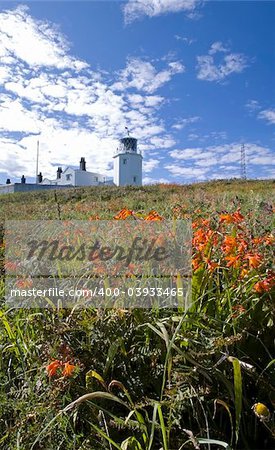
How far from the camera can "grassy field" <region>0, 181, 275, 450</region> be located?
4.91 feet

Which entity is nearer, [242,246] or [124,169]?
[242,246]

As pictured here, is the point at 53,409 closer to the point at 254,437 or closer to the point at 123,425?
the point at 123,425

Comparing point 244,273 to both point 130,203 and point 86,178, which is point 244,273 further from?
point 86,178

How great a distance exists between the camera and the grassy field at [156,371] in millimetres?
1496

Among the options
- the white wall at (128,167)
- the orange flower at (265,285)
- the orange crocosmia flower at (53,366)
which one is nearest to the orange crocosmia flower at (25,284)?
the orange crocosmia flower at (53,366)

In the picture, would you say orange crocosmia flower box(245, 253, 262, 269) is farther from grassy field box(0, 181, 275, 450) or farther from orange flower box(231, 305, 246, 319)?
orange flower box(231, 305, 246, 319)

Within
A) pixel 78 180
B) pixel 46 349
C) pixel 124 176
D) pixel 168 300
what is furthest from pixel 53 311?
pixel 78 180

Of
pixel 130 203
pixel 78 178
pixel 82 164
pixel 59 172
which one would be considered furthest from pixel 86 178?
pixel 130 203

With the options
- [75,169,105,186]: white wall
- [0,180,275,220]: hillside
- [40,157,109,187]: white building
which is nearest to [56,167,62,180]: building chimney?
[40,157,109,187]: white building

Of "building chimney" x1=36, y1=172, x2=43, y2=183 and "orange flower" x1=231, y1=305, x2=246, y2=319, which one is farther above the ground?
"building chimney" x1=36, y1=172, x2=43, y2=183

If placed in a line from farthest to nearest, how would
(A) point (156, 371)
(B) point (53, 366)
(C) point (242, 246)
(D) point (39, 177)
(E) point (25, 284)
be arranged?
(D) point (39, 177)
(E) point (25, 284)
(C) point (242, 246)
(A) point (156, 371)
(B) point (53, 366)

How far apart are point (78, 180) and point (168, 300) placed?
4797 cm

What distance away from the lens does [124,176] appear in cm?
4609

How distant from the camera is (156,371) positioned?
5.79 feet
